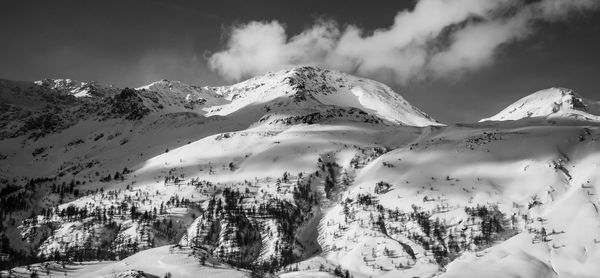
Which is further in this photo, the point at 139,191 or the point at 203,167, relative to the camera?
the point at 203,167

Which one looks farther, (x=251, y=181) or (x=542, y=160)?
(x=251, y=181)

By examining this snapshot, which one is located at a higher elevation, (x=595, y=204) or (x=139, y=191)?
(x=139, y=191)

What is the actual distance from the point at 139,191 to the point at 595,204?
12142 cm

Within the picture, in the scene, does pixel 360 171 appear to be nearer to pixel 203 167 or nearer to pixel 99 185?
pixel 203 167

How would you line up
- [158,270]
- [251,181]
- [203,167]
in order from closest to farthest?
[158,270]
[251,181]
[203,167]

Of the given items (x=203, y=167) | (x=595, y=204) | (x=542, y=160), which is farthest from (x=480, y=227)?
(x=203, y=167)

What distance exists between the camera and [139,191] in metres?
169

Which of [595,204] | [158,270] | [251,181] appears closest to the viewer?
[158,270]

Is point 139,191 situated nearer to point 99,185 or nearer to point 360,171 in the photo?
point 99,185

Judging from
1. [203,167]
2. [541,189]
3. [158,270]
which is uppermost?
[203,167]

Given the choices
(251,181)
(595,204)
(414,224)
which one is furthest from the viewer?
(251,181)

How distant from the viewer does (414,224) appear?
127m

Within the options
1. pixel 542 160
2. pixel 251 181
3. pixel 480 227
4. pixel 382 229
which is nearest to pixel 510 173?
pixel 542 160

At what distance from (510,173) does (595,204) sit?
1071 inches
